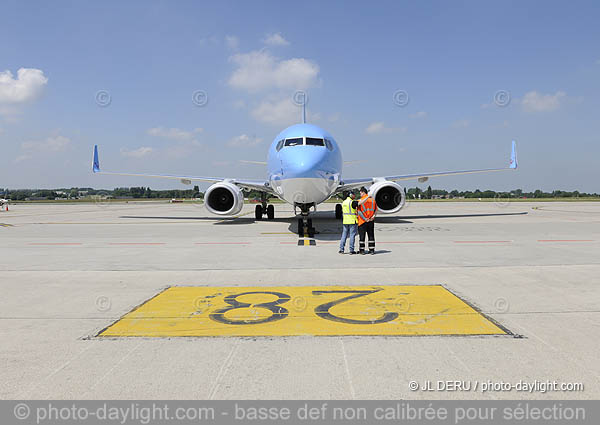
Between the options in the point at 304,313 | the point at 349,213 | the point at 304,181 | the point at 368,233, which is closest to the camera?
the point at 304,313

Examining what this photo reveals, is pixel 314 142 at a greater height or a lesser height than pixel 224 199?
greater

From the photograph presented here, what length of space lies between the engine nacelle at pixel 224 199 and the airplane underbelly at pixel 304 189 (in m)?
5.00

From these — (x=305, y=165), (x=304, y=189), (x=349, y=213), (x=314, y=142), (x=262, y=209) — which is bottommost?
(x=262, y=209)

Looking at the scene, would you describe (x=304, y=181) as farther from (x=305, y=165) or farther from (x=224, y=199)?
(x=224, y=199)

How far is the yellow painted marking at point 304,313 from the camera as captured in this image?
4.29 m

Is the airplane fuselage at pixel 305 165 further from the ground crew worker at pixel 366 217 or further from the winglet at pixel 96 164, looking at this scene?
the winglet at pixel 96 164

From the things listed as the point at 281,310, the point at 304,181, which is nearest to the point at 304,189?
the point at 304,181

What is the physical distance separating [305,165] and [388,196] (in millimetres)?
7314

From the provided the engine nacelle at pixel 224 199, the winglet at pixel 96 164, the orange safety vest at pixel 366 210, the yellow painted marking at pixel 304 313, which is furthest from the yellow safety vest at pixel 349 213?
the winglet at pixel 96 164

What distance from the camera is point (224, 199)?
62.8ft

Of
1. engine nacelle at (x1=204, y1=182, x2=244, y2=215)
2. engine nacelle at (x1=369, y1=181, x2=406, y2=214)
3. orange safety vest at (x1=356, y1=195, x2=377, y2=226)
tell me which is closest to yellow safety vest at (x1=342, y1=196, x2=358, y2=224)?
orange safety vest at (x1=356, y1=195, x2=377, y2=226)
